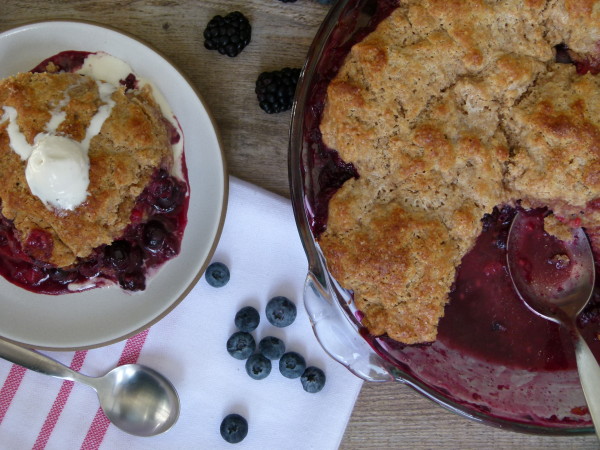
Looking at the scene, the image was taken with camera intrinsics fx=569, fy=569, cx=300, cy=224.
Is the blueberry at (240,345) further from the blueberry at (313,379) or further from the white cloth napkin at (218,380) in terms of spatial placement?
the blueberry at (313,379)

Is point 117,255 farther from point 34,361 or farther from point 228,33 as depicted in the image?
point 228,33

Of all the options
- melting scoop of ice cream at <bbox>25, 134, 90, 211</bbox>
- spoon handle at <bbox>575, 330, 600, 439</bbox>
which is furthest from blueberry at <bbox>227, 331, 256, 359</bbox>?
spoon handle at <bbox>575, 330, 600, 439</bbox>

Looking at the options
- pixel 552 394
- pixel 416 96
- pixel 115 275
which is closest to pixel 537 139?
pixel 416 96

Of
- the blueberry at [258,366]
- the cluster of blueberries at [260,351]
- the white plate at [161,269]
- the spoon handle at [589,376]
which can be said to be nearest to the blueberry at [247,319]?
the cluster of blueberries at [260,351]

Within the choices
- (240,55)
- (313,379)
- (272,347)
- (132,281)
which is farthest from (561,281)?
(132,281)

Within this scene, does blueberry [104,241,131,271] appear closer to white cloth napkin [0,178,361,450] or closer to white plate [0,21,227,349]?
white plate [0,21,227,349]
